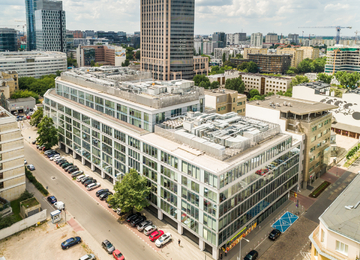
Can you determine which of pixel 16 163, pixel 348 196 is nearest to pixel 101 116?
pixel 16 163

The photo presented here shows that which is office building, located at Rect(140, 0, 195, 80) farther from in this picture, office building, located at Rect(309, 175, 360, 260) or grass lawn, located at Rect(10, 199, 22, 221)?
office building, located at Rect(309, 175, 360, 260)

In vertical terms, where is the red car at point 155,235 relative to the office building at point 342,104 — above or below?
below

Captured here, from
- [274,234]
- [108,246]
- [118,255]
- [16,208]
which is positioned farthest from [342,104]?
[16,208]

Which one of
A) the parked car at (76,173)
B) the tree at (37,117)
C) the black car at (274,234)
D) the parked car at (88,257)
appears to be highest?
the tree at (37,117)

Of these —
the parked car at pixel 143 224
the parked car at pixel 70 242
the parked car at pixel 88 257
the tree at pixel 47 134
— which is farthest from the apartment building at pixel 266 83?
the parked car at pixel 88 257

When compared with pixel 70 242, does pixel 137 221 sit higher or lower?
higher

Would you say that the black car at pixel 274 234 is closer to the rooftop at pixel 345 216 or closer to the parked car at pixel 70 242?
the rooftop at pixel 345 216

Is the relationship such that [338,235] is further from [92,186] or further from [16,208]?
[16,208]
